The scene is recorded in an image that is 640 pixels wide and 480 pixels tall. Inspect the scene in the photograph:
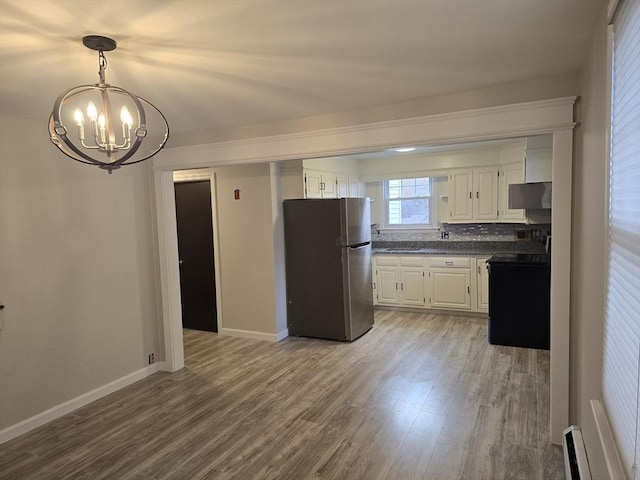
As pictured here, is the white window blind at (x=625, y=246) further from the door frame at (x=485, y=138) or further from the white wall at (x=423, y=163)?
the white wall at (x=423, y=163)

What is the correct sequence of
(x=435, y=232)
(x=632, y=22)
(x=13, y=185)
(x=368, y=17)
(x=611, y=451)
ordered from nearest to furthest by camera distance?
1. (x=632, y=22)
2. (x=611, y=451)
3. (x=368, y=17)
4. (x=13, y=185)
5. (x=435, y=232)

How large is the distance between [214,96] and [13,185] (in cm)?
159

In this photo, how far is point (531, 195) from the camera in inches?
183

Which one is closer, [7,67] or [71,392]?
[7,67]

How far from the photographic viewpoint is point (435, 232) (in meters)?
6.31

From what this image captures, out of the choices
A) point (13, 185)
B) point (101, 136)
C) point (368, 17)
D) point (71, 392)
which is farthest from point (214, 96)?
point (71, 392)

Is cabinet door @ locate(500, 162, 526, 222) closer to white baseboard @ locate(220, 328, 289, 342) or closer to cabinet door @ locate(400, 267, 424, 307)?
cabinet door @ locate(400, 267, 424, 307)

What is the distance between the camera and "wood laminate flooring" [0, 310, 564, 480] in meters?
2.45

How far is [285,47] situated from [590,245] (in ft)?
5.71

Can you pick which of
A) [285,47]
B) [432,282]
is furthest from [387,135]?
[432,282]

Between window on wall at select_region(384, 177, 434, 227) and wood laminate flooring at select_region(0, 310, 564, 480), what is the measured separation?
2.52 m

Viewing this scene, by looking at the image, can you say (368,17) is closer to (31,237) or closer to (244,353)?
(31,237)

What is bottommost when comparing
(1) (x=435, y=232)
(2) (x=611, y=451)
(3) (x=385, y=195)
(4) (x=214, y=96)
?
(2) (x=611, y=451)

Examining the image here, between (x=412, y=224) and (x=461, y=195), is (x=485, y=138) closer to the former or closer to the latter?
(x=461, y=195)
